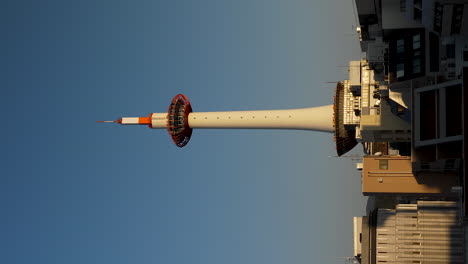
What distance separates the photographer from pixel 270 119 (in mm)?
112438

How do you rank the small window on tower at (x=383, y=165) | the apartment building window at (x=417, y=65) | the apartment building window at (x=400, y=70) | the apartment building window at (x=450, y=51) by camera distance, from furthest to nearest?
the small window on tower at (x=383, y=165) → the apartment building window at (x=400, y=70) → the apartment building window at (x=417, y=65) → the apartment building window at (x=450, y=51)

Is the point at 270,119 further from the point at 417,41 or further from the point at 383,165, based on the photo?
the point at 417,41

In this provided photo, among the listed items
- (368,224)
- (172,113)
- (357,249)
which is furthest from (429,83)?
(172,113)

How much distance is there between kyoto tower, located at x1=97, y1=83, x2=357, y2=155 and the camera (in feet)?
355

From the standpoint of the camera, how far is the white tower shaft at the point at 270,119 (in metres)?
109

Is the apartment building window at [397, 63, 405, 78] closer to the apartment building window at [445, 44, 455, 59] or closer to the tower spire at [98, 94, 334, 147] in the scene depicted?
the apartment building window at [445, 44, 455, 59]

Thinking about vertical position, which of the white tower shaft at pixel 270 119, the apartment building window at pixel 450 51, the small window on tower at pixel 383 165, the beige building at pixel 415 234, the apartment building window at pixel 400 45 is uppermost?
the apartment building window at pixel 400 45

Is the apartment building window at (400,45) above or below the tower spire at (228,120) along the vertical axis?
above

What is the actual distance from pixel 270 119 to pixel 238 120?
250 inches

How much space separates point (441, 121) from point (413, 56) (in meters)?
10.2

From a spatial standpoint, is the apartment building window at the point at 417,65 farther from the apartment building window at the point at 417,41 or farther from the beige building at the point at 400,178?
the beige building at the point at 400,178

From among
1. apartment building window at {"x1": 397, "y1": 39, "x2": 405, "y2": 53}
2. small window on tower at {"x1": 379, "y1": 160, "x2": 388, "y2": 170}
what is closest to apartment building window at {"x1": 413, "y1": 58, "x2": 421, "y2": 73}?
apartment building window at {"x1": 397, "y1": 39, "x2": 405, "y2": 53}

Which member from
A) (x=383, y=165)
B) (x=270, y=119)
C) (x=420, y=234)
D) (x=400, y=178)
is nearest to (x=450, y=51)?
(x=383, y=165)

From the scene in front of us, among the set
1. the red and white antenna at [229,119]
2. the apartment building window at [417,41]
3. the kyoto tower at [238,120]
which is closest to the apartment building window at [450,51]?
the apartment building window at [417,41]
